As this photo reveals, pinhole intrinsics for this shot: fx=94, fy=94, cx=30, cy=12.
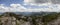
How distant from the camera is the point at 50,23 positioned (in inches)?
32.4

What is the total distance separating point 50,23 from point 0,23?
0.43m

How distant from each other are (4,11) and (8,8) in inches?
1.7

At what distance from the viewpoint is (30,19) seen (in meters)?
0.81

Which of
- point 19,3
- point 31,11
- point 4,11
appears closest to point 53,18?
point 31,11

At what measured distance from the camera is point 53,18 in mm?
820

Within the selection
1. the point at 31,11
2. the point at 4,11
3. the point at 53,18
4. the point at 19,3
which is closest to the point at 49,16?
the point at 53,18

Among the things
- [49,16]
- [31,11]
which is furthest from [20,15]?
[49,16]

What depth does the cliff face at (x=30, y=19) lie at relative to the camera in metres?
0.81

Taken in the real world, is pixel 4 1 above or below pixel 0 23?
above

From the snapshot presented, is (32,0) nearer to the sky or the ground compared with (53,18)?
nearer to the sky

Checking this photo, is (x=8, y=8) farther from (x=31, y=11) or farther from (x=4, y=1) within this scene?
(x=31, y=11)

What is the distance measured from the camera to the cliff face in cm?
81

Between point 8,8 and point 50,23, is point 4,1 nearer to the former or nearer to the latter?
point 8,8

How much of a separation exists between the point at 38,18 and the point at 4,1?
13.3 inches
